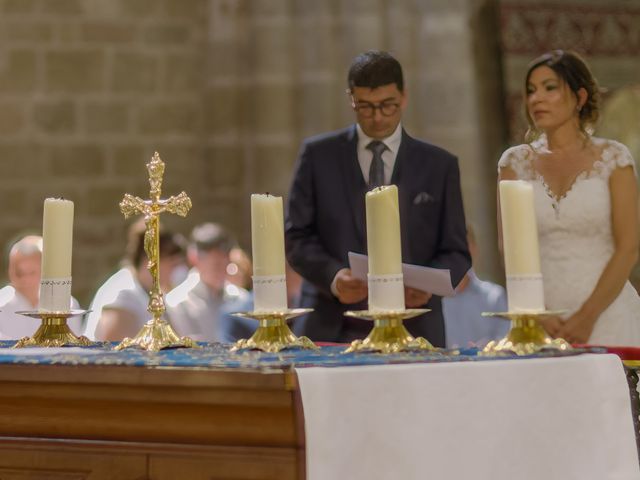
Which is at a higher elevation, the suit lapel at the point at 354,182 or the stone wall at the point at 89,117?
the stone wall at the point at 89,117

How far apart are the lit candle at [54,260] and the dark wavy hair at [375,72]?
3.39 ft

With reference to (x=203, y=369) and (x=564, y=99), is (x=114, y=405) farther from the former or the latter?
(x=564, y=99)

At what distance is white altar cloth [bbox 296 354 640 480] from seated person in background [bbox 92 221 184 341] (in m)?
3.20

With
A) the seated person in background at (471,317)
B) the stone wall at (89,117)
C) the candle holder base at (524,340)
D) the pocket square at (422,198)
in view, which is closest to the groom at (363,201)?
the pocket square at (422,198)

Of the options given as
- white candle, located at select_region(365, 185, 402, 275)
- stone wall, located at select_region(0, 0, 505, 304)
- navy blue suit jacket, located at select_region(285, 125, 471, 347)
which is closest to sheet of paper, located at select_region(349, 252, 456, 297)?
white candle, located at select_region(365, 185, 402, 275)

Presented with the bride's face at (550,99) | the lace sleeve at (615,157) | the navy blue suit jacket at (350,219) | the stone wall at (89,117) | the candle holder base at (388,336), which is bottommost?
the candle holder base at (388,336)

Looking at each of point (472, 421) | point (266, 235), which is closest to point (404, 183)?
point (266, 235)

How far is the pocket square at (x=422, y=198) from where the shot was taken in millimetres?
3205

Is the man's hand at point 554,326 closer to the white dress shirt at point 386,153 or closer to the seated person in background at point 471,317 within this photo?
the white dress shirt at point 386,153

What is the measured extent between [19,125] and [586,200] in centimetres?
477

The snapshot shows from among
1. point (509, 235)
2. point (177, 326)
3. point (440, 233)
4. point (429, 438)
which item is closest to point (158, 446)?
point (429, 438)

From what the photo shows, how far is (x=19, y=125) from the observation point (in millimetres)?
A: 7031

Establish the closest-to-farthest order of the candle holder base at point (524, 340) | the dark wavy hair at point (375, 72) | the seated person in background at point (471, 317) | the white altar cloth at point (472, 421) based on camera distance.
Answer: the white altar cloth at point (472, 421) < the candle holder base at point (524, 340) < the dark wavy hair at point (375, 72) < the seated person in background at point (471, 317)

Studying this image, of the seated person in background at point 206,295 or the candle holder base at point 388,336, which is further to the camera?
the seated person in background at point 206,295
